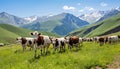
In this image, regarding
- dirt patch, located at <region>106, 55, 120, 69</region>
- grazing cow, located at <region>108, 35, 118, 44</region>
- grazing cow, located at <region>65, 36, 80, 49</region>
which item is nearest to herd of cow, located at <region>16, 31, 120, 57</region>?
grazing cow, located at <region>65, 36, 80, 49</region>

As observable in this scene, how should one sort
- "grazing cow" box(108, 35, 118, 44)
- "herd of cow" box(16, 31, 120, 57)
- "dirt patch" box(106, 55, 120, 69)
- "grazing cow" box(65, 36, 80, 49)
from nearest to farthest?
"dirt patch" box(106, 55, 120, 69)
"herd of cow" box(16, 31, 120, 57)
"grazing cow" box(65, 36, 80, 49)
"grazing cow" box(108, 35, 118, 44)

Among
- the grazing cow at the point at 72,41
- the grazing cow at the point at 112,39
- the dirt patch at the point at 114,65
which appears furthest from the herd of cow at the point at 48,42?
the grazing cow at the point at 112,39

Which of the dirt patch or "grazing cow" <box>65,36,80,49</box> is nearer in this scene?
the dirt patch

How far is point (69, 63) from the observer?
22.1 m

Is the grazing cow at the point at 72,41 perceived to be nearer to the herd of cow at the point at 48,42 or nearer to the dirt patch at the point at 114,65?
the herd of cow at the point at 48,42

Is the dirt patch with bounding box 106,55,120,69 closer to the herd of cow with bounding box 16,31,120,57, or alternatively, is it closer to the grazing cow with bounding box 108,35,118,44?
the herd of cow with bounding box 16,31,120,57

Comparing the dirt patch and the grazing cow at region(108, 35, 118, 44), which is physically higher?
the grazing cow at region(108, 35, 118, 44)

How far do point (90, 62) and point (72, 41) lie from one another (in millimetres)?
15545

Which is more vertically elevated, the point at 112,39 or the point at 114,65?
the point at 112,39

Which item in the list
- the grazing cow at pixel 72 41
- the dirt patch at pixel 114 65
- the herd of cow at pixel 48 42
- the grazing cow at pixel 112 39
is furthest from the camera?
the grazing cow at pixel 112 39

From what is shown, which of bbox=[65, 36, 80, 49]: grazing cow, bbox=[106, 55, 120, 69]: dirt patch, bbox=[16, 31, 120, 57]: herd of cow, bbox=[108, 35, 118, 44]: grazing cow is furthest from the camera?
bbox=[108, 35, 118, 44]: grazing cow

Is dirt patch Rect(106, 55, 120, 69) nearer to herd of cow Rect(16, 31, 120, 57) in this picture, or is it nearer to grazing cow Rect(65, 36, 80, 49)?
herd of cow Rect(16, 31, 120, 57)

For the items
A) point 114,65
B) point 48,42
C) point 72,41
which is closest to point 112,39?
point 72,41

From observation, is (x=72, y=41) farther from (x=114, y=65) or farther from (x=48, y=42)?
(x=114, y=65)
